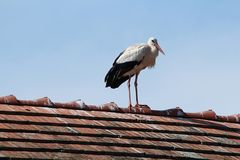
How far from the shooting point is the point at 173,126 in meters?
11.7

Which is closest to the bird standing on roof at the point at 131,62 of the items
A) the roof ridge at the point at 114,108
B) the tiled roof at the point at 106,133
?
the roof ridge at the point at 114,108

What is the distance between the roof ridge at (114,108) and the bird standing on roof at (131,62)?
2227 mm

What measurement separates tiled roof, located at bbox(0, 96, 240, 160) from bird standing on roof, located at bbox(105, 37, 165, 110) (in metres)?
2.52

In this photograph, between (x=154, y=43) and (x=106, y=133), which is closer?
(x=106, y=133)

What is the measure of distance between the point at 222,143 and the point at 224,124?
107 cm

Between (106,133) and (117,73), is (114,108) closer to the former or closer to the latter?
(106,133)

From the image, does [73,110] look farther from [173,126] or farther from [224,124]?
[224,124]

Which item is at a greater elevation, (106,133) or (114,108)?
(114,108)

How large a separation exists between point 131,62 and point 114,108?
3.34 meters

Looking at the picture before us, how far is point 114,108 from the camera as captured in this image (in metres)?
11.7

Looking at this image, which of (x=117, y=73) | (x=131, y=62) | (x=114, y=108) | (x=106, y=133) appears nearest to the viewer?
(x=106, y=133)

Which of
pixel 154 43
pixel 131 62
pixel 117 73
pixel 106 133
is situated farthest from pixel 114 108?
pixel 154 43

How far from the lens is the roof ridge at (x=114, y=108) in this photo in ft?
36.1

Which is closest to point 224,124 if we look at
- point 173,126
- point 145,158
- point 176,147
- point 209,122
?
point 209,122
